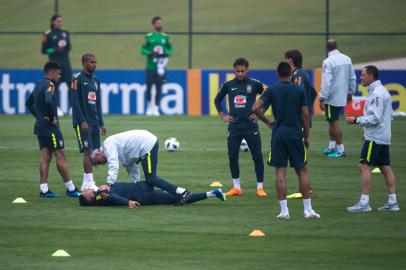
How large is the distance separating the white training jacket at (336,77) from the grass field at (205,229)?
2.12 m

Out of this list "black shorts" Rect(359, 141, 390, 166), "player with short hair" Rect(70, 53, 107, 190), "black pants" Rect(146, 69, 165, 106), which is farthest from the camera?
"black pants" Rect(146, 69, 165, 106)

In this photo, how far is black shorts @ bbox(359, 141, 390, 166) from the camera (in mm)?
15406

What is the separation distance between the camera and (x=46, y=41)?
31.8m

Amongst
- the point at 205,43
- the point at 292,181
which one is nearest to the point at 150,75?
the point at 292,181

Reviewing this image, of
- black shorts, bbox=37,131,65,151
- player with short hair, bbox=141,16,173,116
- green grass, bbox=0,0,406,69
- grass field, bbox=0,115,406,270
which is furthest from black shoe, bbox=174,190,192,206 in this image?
green grass, bbox=0,0,406,69

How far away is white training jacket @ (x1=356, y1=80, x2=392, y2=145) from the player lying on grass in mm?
2347

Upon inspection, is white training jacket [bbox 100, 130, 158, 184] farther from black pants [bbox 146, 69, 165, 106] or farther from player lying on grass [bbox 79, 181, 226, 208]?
black pants [bbox 146, 69, 165, 106]

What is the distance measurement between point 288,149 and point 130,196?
2.63 m

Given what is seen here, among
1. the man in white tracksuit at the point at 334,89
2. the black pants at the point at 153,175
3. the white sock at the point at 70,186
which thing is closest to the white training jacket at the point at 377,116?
the black pants at the point at 153,175

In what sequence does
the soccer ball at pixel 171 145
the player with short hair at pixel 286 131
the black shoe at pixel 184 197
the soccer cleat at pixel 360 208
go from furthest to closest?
the soccer ball at pixel 171 145, the black shoe at pixel 184 197, the soccer cleat at pixel 360 208, the player with short hair at pixel 286 131

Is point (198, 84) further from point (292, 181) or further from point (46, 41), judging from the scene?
point (292, 181)

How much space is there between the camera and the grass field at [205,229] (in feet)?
40.6

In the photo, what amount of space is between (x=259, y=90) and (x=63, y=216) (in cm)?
390

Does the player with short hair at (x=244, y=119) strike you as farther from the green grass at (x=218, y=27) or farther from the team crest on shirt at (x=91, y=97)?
the green grass at (x=218, y=27)
